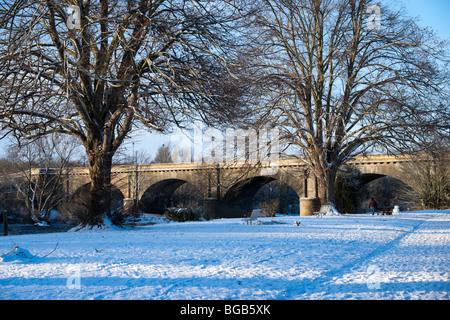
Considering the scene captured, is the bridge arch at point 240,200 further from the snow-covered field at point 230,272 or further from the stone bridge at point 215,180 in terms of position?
the snow-covered field at point 230,272

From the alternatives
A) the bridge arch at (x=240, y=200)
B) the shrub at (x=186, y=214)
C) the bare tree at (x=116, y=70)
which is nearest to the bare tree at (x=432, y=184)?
the bridge arch at (x=240, y=200)

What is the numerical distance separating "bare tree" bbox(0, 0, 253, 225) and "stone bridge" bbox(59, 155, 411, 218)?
40.2 feet

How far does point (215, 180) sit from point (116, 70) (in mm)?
22946

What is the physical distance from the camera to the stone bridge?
2817 centimetres

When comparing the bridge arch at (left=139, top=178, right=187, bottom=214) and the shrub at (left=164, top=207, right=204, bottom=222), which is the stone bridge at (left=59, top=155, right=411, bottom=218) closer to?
the bridge arch at (left=139, top=178, right=187, bottom=214)

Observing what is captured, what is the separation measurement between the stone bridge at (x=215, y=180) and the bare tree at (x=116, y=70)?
1226cm

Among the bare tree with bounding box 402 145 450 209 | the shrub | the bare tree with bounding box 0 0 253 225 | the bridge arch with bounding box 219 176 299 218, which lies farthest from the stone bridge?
the bare tree with bounding box 0 0 253 225

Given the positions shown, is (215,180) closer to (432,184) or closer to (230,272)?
(432,184)

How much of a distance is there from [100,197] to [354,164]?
24.4 metres

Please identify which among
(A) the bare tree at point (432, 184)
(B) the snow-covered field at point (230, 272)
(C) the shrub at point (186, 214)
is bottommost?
(C) the shrub at point (186, 214)

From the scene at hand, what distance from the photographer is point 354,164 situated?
29625 mm

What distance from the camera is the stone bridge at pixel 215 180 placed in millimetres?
28172

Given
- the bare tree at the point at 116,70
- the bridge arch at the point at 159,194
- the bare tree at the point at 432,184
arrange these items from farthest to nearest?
the bridge arch at the point at 159,194, the bare tree at the point at 432,184, the bare tree at the point at 116,70

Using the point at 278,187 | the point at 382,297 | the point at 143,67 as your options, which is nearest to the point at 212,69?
the point at 143,67
